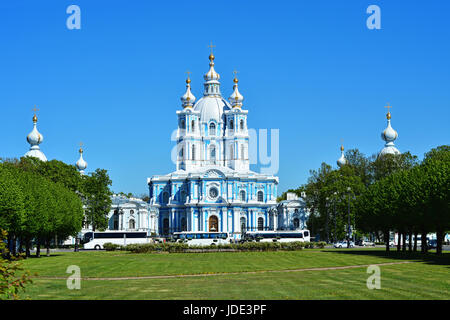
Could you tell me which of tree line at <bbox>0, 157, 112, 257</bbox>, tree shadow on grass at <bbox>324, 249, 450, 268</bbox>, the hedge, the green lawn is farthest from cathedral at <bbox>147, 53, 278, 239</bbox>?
the green lawn

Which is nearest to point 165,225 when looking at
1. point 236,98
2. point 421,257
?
point 236,98

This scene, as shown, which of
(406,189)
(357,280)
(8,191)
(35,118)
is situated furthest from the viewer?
(35,118)

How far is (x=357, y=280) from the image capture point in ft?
106

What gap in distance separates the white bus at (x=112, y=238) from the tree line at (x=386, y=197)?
104 feet

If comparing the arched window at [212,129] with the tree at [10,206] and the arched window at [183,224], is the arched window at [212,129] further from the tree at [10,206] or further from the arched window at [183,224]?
the tree at [10,206]

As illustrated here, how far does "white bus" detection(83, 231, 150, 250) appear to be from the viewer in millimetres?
99875

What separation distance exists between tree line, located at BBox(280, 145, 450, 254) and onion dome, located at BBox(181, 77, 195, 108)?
37.5 m

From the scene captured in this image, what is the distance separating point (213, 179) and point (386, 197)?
2546 inches

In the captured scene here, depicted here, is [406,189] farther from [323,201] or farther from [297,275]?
[323,201]

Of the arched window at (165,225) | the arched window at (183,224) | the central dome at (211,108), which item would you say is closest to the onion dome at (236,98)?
the central dome at (211,108)

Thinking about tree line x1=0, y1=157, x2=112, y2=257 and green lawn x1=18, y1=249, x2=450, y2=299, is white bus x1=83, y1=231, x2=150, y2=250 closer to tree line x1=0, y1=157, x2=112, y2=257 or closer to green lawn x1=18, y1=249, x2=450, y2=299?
tree line x1=0, y1=157, x2=112, y2=257
